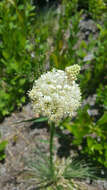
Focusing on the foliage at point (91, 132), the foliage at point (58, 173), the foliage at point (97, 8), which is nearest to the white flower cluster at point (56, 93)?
the foliage at point (91, 132)

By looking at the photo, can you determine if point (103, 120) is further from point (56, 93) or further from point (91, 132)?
point (56, 93)

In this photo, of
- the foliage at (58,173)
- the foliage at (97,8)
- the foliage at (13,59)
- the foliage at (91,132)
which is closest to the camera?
the foliage at (91,132)

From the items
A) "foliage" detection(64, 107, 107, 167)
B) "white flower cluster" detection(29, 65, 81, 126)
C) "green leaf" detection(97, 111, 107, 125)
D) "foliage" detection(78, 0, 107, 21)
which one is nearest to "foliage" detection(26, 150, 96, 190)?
"foliage" detection(64, 107, 107, 167)

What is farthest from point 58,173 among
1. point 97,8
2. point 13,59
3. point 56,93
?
point 97,8

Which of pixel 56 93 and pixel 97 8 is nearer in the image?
pixel 56 93

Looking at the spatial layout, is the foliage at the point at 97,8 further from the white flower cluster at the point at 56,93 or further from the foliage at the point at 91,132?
the white flower cluster at the point at 56,93

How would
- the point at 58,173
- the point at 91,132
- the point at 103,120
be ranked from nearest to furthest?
the point at 103,120, the point at 91,132, the point at 58,173

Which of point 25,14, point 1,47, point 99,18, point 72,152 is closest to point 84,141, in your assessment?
point 72,152

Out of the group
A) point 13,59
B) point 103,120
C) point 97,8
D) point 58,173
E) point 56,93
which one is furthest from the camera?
point 97,8
